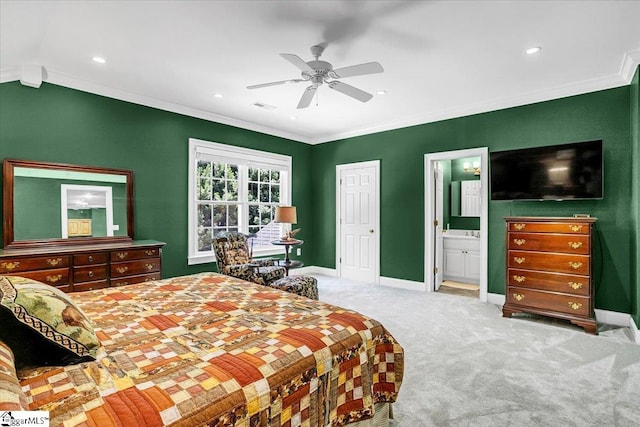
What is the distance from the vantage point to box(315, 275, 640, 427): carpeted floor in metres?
2.02

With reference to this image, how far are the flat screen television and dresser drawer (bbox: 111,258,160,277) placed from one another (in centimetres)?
442

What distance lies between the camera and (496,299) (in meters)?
4.47

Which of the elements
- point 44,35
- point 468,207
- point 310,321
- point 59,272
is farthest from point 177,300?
point 468,207

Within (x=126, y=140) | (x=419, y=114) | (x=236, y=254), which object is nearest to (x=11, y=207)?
(x=126, y=140)

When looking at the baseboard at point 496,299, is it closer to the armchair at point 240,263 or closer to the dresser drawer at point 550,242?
the dresser drawer at point 550,242

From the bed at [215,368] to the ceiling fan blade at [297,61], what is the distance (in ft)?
6.01

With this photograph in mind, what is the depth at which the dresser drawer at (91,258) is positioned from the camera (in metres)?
3.27

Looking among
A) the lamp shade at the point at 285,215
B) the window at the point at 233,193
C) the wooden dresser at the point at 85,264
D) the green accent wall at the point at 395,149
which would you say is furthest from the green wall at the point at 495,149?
the wooden dresser at the point at 85,264

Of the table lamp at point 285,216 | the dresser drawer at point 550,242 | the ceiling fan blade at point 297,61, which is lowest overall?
the dresser drawer at point 550,242

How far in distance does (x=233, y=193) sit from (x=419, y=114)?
11.0 feet

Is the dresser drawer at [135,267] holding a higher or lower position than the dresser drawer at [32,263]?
lower

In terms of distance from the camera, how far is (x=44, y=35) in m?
2.79

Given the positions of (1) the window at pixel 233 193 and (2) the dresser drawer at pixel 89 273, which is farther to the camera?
(1) the window at pixel 233 193

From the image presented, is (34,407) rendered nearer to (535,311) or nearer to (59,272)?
(59,272)
